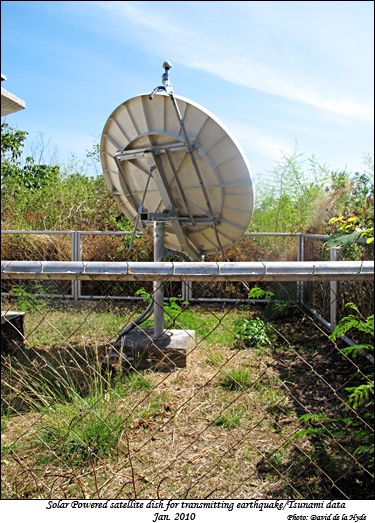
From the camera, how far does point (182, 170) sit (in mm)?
3229

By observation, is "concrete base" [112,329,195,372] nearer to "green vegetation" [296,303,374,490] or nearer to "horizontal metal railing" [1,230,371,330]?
"horizontal metal railing" [1,230,371,330]

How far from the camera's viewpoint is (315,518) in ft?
2.93

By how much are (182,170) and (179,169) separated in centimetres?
2

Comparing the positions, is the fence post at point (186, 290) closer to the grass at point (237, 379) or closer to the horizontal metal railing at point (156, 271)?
the grass at point (237, 379)

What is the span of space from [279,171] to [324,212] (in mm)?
570

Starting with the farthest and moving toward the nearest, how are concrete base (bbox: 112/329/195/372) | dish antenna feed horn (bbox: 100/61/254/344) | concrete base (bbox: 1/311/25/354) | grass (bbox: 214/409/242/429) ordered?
concrete base (bbox: 1/311/25/354)
concrete base (bbox: 112/329/195/372)
dish antenna feed horn (bbox: 100/61/254/344)
grass (bbox: 214/409/242/429)

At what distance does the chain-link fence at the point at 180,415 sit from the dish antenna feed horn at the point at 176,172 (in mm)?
540

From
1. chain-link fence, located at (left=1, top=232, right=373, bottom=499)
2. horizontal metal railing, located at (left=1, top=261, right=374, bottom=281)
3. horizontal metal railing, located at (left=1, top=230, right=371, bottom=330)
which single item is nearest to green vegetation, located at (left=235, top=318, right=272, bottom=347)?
chain-link fence, located at (left=1, top=232, right=373, bottom=499)

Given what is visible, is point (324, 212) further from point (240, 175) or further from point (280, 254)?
point (240, 175)

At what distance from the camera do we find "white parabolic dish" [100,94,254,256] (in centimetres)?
296

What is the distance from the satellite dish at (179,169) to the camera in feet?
9.68

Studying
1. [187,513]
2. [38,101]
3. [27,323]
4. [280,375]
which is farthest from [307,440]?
[27,323]

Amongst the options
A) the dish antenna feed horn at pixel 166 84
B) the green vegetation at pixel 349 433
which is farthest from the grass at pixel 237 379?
the dish antenna feed horn at pixel 166 84

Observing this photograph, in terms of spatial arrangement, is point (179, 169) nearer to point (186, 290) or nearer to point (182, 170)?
point (182, 170)
